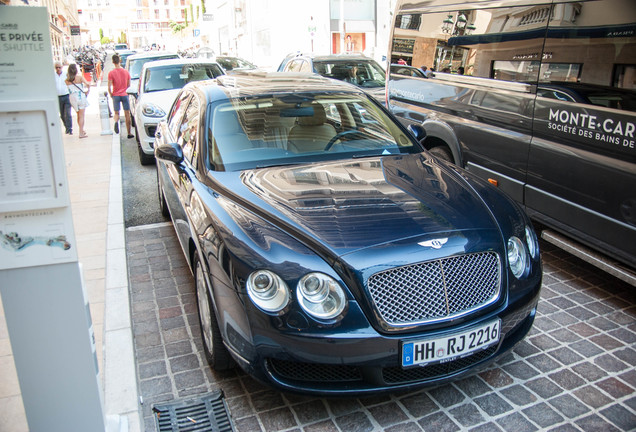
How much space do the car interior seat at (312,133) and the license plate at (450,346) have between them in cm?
182

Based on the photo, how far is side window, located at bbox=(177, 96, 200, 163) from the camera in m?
4.19

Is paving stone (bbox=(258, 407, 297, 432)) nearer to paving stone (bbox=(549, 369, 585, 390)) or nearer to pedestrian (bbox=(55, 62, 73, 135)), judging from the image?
paving stone (bbox=(549, 369, 585, 390))

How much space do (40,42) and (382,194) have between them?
198 cm

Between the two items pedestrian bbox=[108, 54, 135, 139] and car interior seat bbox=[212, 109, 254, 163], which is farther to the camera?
pedestrian bbox=[108, 54, 135, 139]

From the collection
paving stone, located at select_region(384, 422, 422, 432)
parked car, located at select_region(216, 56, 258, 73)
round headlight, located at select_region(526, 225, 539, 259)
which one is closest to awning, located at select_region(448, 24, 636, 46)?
round headlight, located at select_region(526, 225, 539, 259)

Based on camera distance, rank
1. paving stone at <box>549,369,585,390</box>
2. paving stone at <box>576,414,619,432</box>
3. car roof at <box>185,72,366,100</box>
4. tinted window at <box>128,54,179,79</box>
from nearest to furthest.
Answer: paving stone at <box>576,414,619,432</box>
paving stone at <box>549,369,585,390</box>
car roof at <box>185,72,366,100</box>
tinted window at <box>128,54,179,79</box>

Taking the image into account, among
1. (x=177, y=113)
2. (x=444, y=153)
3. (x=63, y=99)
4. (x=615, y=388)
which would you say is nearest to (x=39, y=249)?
(x=615, y=388)

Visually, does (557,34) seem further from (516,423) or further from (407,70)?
(516,423)

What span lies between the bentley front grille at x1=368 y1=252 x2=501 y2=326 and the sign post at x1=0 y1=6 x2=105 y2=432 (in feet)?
4.43

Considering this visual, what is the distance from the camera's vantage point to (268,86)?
179 inches

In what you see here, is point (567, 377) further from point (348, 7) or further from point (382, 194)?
point (348, 7)

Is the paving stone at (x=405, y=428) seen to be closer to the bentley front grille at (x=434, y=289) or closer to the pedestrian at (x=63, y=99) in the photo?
the bentley front grille at (x=434, y=289)

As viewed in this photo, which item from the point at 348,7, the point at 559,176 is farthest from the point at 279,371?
the point at 348,7

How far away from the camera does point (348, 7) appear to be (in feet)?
106
